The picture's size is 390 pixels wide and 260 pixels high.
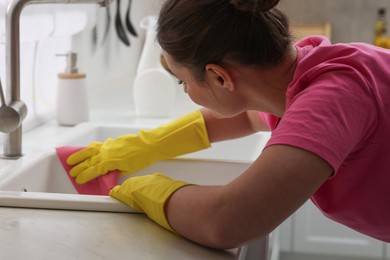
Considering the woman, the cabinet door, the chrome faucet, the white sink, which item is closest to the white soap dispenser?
the white sink

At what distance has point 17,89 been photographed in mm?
1366

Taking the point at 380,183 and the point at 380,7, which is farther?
the point at 380,7

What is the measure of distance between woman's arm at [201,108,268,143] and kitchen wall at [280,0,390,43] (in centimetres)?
224

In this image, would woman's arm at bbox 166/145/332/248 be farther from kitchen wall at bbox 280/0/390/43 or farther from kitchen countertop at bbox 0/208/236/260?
kitchen wall at bbox 280/0/390/43

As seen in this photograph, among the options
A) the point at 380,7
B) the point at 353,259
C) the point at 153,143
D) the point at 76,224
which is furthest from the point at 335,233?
the point at 380,7

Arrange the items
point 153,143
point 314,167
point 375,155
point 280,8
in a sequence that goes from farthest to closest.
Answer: point 153,143
point 280,8
point 375,155
point 314,167

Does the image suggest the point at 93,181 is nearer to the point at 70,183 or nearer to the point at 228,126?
the point at 70,183

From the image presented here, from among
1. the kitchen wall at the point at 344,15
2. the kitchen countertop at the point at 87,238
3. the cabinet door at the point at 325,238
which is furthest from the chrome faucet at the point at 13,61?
the kitchen wall at the point at 344,15

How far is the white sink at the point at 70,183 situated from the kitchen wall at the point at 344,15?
191cm

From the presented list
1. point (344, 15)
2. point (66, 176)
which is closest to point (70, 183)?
point (66, 176)

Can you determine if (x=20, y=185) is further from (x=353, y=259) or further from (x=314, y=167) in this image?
(x=353, y=259)

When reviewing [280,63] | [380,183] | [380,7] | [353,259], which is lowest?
[353,259]

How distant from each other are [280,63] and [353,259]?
1.19m

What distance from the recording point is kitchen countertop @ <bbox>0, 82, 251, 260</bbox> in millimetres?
906
